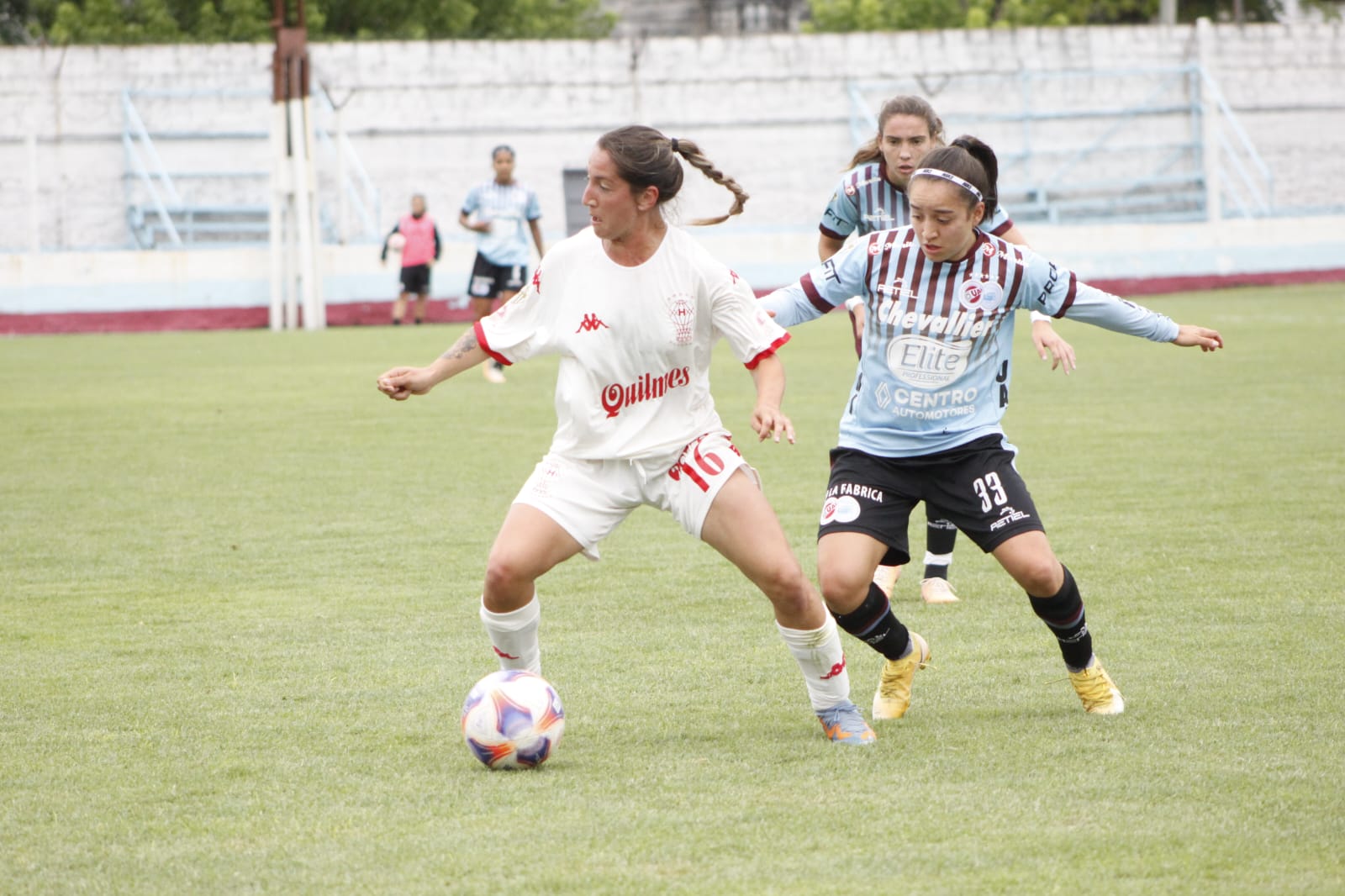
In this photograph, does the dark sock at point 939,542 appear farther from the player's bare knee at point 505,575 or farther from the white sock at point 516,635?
the player's bare knee at point 505,575

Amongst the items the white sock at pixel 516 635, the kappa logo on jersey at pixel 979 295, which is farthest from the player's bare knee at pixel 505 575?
the kappa logo on jersey at pixel 979 295

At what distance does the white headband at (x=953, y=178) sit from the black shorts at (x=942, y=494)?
2.34ft

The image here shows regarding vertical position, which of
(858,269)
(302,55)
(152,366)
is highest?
(302,55)

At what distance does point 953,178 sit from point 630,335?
104 cm

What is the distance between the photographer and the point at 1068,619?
16.2 feet

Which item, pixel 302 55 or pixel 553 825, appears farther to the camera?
pixel 302 55

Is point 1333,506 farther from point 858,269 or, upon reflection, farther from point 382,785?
point 382,785

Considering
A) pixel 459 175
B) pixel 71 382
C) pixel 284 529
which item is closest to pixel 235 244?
pixel 459 175

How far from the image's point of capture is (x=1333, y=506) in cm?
851

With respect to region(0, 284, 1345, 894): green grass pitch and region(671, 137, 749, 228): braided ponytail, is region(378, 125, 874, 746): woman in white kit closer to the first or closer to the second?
region(671, 137, 749, 228): braided ponytail

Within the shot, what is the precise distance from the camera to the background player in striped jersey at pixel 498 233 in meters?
16.7

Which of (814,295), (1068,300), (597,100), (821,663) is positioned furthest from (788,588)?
(597,100)

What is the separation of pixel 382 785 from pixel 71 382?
13.1 m

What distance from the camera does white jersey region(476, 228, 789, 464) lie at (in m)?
4.68
